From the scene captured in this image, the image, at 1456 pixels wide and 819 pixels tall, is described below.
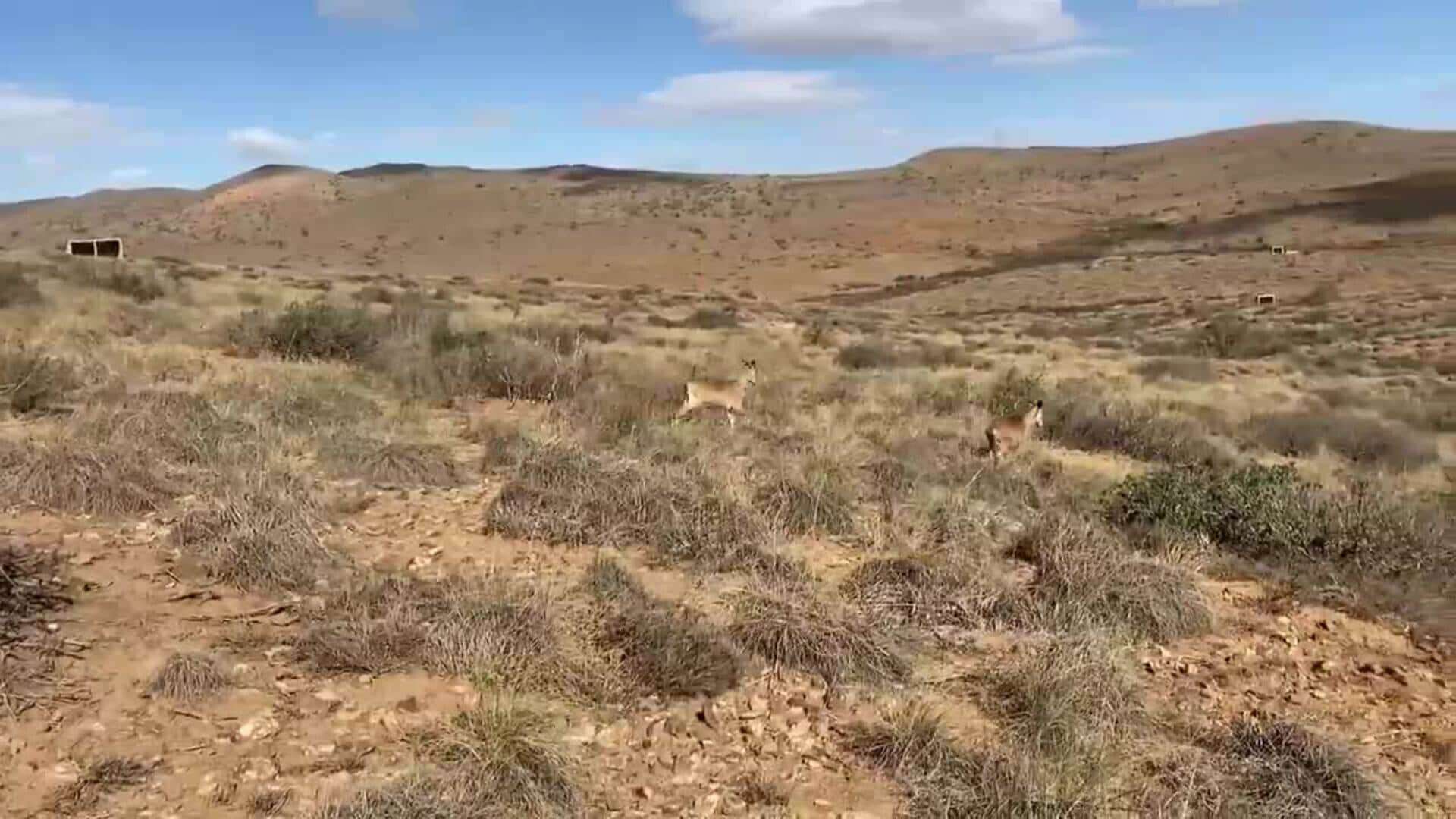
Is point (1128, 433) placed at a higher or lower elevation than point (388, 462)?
lower

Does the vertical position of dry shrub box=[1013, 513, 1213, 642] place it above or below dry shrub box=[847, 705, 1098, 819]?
above

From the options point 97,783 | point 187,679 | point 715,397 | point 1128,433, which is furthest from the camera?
point 1128,433

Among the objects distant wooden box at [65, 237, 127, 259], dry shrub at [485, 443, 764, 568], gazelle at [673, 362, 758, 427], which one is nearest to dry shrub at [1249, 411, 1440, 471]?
gazelle at [673, 362, 758, 427]

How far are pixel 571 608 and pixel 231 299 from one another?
1731 cm

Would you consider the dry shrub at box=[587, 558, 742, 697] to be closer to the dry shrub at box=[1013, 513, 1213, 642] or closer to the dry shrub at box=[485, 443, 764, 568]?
the dry shrub at box=[485, 443, 764, 568]

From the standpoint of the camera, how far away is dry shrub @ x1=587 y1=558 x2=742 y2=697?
4.95 metres

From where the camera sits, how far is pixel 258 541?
5914 millimetres

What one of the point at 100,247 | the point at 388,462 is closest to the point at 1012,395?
the point at 388,462

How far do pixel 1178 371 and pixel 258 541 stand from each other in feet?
64.0

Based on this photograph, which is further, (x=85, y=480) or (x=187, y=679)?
(x=85, y=480)

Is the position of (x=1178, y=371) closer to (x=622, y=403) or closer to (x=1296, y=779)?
(x=622, y=403)

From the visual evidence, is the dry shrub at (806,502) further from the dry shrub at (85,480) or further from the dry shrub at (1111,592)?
the dry shrub at (85,480)

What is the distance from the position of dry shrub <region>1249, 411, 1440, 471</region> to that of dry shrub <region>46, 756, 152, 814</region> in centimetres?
1275

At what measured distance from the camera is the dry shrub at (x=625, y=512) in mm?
6621
